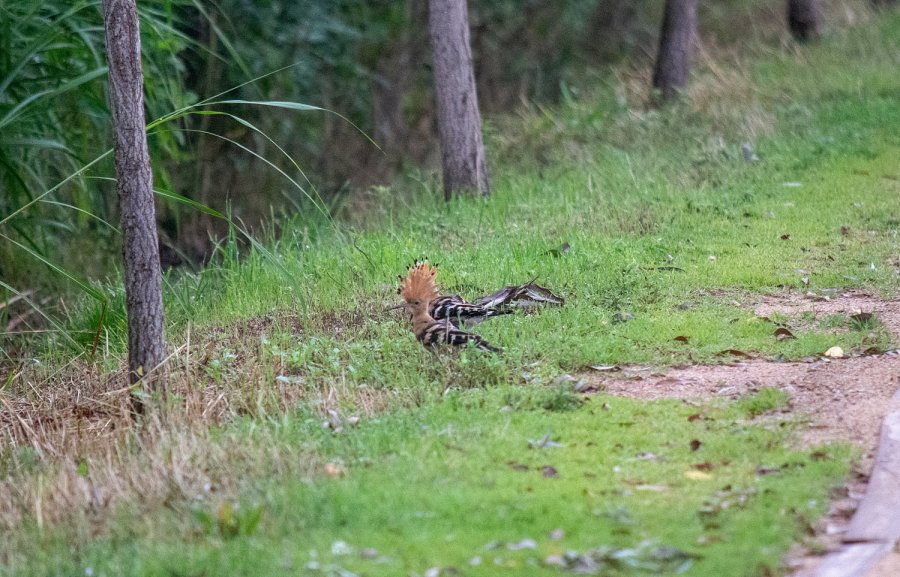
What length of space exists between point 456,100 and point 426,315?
4.78 meters

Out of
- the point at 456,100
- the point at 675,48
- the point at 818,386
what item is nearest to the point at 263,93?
the point at 456,100

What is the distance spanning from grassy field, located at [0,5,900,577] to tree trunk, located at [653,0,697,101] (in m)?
2.60

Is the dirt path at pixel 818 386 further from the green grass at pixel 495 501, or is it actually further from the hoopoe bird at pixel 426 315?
the hoopoe bird at pixel 426 315

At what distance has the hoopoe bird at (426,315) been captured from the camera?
644cm

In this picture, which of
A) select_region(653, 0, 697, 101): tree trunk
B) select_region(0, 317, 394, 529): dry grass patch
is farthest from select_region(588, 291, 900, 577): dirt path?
select_region(653, 0, 697, 101): tree trunk

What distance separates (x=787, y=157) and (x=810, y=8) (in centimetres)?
612

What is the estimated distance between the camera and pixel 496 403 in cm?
576

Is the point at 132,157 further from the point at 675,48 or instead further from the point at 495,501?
the point at 675,48

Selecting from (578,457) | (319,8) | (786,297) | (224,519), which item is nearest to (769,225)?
(786,297)

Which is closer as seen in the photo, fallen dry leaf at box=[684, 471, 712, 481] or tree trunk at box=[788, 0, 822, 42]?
fallen dry leaf at box=[684, 471, 712, 481]

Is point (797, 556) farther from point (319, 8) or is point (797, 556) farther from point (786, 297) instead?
point (319, 8)

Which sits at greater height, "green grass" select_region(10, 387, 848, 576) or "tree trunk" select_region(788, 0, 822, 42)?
"tree trunk" select_region(788, 0, 822, 42)

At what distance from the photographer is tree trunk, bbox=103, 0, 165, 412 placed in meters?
5.72

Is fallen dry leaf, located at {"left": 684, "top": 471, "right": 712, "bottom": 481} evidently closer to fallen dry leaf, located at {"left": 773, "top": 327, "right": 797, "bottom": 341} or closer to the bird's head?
fallen dry leaf, located at {"left": 773, "top": 327, "right": 797, "bottom": 341}
